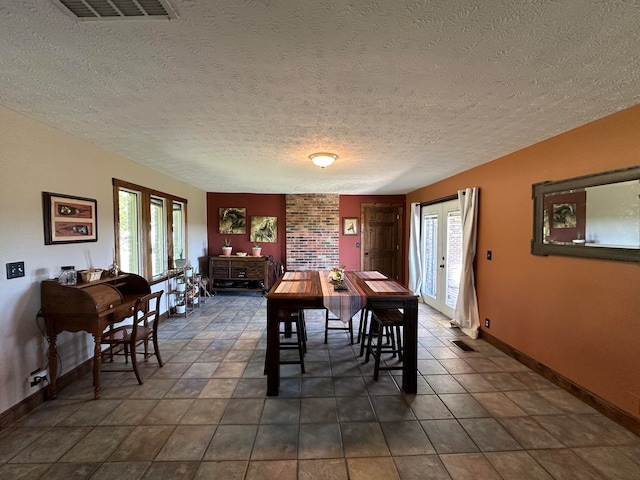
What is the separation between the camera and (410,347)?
2441mm

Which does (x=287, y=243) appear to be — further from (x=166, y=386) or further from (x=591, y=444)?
(x=591, y=444)

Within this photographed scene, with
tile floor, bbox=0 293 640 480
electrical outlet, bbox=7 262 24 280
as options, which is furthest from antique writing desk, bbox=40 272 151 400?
tile floor, bbox=0 293 640 480

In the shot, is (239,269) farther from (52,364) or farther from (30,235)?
(30,235)

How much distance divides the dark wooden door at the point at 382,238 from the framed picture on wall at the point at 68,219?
511 centimetres

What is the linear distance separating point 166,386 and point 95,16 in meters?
2.72

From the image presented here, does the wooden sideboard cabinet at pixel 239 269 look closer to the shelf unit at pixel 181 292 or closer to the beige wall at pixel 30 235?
the shelf unit at pixel 181 292

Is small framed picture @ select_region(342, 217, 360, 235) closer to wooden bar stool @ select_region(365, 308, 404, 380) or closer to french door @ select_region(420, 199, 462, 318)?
french door @ select_region(420, 199, 462, 318)

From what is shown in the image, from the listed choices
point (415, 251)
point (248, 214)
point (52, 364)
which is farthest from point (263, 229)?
point (52, 364)

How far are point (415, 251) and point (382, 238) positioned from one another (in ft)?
3.52

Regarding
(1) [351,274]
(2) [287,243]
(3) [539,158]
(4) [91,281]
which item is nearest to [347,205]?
(2) [287,243]

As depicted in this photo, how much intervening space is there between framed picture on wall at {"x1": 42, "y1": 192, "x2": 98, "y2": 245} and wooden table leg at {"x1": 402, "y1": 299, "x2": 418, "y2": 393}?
315 cm

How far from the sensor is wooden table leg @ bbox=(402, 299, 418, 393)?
2420mm

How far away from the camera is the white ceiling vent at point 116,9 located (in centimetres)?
109

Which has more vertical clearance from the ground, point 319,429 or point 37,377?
point 37,377
